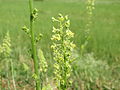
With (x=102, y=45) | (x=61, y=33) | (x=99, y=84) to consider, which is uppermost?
(x=102, y=45)

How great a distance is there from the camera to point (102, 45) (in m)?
8.43

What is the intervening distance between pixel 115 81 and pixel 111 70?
2.56 ft

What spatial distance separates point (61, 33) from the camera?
171 cm

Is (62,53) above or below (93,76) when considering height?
above

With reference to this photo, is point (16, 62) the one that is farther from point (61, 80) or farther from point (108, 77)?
point (61, 80)

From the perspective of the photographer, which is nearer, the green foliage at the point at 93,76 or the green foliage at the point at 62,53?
the green foliage at the point at 62,53

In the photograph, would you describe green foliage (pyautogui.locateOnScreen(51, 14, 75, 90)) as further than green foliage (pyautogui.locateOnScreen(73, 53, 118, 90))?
No

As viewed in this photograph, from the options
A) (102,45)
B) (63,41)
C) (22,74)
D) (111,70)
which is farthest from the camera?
(102,45)

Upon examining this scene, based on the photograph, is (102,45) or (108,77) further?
(102,45)

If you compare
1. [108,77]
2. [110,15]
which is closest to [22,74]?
[108,77]

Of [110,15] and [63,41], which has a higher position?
[110,15]

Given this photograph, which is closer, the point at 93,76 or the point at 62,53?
the point at 62,53

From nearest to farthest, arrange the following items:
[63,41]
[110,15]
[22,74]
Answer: [63,41]
[22,74]
[110,15]

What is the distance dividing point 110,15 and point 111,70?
40.8ft
